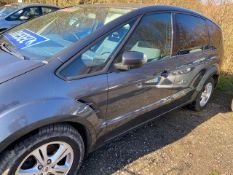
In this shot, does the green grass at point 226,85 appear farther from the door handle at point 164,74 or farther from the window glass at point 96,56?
the window glass at point 96,56

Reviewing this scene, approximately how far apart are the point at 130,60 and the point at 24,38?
1.16 metres

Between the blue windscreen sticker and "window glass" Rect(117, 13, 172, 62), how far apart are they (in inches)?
34.9

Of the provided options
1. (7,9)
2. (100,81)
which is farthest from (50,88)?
(7,9)

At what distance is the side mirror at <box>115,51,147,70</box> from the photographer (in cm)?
285

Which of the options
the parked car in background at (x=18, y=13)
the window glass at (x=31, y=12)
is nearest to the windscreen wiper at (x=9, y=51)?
the parked car in background at (x=18, y=13)

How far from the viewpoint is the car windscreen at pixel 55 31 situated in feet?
9.27

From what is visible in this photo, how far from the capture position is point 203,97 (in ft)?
16.3

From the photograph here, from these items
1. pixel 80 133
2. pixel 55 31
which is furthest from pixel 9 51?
pixel 80 133

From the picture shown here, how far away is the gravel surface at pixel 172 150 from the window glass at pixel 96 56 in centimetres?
115

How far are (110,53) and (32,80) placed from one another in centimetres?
84

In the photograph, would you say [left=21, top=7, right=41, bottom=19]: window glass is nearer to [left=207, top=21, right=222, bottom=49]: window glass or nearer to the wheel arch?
[left=207, top=21, right=222, bottom=49]: window glass

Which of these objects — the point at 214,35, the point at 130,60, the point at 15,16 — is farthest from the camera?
the point at 15,16

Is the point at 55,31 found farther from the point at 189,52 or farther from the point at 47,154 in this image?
the point at 189,52

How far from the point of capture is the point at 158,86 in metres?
3.46
